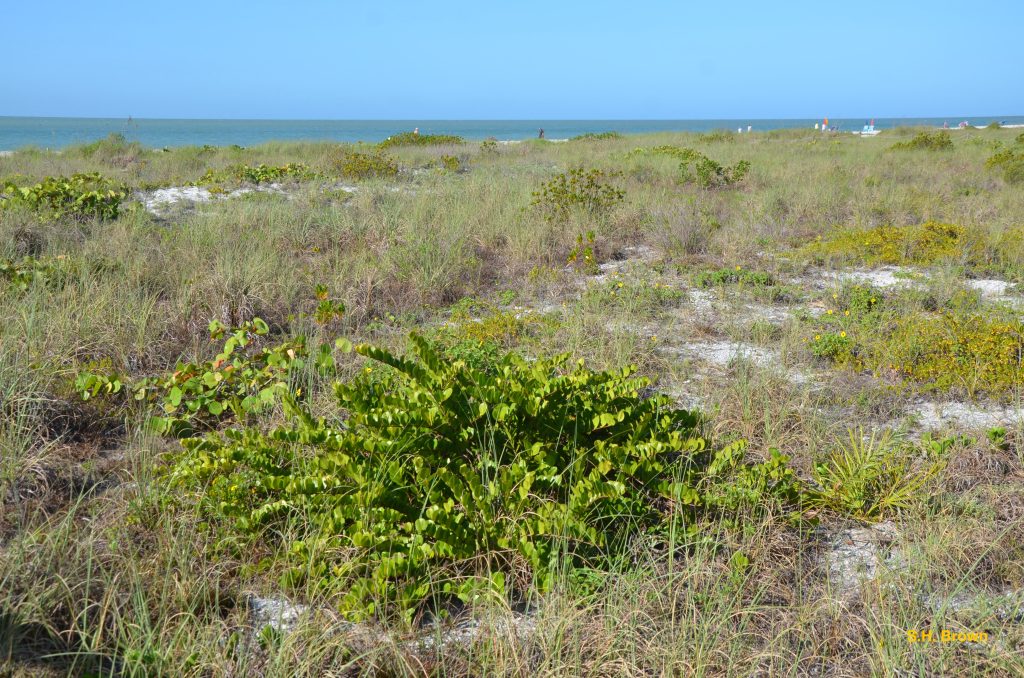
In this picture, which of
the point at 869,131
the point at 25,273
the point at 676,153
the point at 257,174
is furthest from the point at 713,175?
the point at 869,131

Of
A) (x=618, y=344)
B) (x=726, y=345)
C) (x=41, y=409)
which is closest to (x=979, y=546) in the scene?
(x=618, y=344)

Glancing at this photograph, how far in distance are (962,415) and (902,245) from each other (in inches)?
161

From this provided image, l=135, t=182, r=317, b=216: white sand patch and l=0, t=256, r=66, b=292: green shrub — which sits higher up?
l=135, t=182, r=317, b=216: white sand patch

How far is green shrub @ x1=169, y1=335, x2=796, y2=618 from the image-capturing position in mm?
2516

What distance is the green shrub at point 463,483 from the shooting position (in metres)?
2.52

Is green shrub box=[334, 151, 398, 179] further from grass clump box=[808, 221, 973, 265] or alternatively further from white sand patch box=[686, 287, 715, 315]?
grass clump box=[808, 221, 973, 265]

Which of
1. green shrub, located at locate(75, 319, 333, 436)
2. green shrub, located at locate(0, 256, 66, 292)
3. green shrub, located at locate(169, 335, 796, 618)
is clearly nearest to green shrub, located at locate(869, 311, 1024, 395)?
green shrub, located at locate(169, 335, 796, 618)

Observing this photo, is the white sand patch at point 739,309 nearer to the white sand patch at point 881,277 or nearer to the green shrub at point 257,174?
the white sand patch at point 881,277

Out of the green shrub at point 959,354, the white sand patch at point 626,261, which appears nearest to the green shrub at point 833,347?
the green shrub at point 959,354

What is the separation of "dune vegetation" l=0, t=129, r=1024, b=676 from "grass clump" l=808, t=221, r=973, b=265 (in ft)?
1.08

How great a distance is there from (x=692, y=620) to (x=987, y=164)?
46.9 feet

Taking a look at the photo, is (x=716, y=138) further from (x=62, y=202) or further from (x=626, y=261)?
(x=62, y=202)

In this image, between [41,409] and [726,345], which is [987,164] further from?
[41,409]

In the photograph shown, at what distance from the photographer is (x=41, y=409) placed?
140 inches
